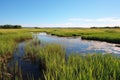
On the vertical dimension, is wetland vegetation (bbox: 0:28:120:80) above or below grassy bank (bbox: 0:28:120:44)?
above

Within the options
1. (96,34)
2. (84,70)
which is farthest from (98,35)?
(84,70)

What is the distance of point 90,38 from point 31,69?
2880 centimetres

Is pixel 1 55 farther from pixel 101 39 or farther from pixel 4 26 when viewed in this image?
pixel 4 26

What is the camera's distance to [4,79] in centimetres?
961

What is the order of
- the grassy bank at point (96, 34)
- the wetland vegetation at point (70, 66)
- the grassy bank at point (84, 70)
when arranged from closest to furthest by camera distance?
1. the grassy bank at point (84, 70)
2. the wetland vegetation at point (70, 66)
3. the grassy bank at point (96, 34)

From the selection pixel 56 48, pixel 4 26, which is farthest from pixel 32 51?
pixel 4 26

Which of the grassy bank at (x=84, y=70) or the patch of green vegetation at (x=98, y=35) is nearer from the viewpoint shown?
the grassy bank at (x=84, y=70)

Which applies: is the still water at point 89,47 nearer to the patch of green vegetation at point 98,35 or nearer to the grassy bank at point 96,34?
the patch of green vegetation at point 98,35

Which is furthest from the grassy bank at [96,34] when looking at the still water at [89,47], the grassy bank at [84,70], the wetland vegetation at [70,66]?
the grassy bank at [84,70]

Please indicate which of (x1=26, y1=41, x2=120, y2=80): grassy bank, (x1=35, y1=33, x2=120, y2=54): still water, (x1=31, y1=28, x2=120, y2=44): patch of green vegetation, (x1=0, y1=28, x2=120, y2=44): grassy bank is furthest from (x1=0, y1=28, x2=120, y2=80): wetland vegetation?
(x1=0, y1=28, x2=120, y2=44): grassy bank

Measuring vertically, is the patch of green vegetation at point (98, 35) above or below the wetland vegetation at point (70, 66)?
below

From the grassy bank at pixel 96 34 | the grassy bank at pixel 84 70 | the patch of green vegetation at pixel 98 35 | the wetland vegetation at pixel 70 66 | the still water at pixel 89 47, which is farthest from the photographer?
the grassy bank at pixel 96 34

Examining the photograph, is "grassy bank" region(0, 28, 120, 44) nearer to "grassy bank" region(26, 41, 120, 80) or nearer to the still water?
the still water

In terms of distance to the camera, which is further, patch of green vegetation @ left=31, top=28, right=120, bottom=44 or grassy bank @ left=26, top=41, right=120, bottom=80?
patch of green vegetation @ left=31, top=28, right=120, bottom=44
